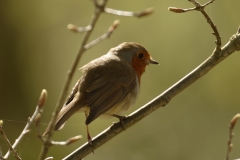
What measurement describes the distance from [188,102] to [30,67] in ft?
11.2

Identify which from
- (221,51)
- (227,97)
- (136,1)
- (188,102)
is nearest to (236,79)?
(227,97)

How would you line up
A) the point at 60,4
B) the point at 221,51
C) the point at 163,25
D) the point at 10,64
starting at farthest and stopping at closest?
the point at 60,4 → the point at 163,25 → the point at 10,64 → the point at 221,51

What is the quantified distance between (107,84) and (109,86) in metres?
0.03

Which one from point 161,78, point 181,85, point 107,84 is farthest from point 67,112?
point 161,78

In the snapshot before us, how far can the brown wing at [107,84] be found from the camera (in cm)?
471

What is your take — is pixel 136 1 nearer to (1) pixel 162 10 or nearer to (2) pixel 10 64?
(1) pixel 162 10

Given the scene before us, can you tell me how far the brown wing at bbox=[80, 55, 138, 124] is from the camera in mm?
4715

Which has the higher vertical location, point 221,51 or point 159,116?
point 221,51

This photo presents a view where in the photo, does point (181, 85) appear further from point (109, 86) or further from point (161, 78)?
point (161, 78)

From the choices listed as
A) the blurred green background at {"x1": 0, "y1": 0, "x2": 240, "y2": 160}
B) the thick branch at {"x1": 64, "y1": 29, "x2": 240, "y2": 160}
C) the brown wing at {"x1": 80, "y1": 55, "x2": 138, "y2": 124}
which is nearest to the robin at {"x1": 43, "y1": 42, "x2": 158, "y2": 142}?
the brown wing at {"x1": 80, "y1": 55, "x2": 138, "y2": 124}

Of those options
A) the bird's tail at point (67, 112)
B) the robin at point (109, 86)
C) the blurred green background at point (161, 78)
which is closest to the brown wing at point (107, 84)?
the robin at point (109, 86)

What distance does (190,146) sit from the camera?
9.20 meters

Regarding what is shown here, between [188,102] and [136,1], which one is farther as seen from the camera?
[136,1]

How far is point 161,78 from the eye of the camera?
9.19 metres
